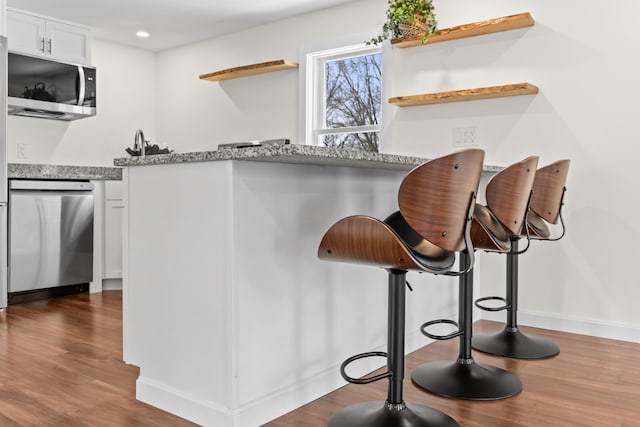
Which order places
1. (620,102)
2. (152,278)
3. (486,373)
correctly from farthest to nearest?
(620,102)
(486,373)
(152,278)

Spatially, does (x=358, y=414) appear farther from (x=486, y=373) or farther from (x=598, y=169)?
(x=598, y=169)

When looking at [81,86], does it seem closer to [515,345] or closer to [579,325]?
[515,345]

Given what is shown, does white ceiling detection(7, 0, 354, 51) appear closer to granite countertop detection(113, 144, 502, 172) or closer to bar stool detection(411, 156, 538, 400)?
bar stool detection(411, 156, 538, 400)

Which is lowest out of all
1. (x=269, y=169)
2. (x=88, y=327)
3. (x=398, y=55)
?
(x=88, y=327)

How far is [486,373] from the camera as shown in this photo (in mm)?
2246

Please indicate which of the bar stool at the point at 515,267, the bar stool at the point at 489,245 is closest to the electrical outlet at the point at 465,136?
the bar stool at the point at 515,267

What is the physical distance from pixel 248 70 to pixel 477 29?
2.10 m

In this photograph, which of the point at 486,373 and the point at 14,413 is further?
the point at 486,373

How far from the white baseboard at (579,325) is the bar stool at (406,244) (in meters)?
1.72

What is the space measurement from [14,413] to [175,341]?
0.62 m

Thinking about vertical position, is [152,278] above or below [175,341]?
above

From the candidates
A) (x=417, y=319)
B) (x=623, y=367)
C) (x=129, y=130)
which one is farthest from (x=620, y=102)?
(x=129, y=130)

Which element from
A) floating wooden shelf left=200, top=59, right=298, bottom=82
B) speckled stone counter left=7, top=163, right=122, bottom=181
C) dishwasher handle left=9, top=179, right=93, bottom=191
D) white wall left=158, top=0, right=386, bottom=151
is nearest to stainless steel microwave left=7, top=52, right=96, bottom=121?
speckled stone counter left=7, top=163, right=122, bottom=181

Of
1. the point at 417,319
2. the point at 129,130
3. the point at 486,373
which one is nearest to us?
the point at 486,373
